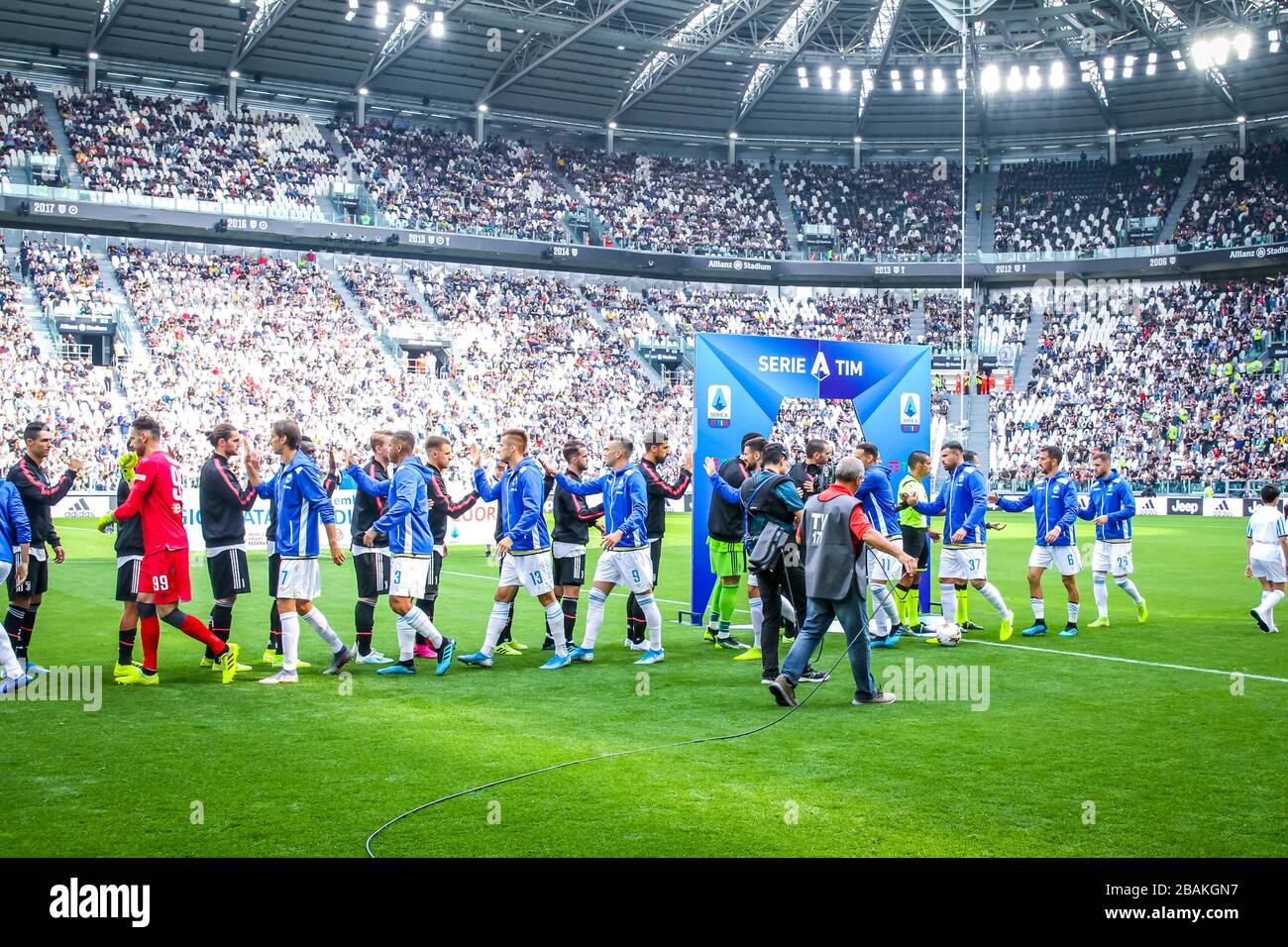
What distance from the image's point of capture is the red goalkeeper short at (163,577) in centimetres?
1023

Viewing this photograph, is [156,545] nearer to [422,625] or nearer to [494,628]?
[422,625]

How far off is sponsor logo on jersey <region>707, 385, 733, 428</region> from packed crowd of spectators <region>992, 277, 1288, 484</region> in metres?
35.5

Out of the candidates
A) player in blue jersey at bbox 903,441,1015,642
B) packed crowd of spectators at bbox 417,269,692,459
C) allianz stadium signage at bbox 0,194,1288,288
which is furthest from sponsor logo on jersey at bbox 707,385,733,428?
allianz stadium signage at bbox 0,194,1288,288

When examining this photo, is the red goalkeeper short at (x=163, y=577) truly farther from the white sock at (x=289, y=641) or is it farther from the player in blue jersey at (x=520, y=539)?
the player in blue jersey at (x=520, y=539)

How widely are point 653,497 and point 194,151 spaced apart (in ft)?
127

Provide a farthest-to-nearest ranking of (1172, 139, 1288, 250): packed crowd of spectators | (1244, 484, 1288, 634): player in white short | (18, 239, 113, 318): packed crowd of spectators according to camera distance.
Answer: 1. (1172, 139, 1288, 250): packed crowd of spectators
2. (18, 239, 113, 318): packed crowd of spectators
3. (1244, 484, 1288, 634): player in white short

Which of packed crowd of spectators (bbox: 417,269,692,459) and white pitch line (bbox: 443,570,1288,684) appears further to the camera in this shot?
packed crowd of spectators (bbox: 417,269,692,459)

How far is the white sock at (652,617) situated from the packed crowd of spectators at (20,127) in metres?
38.4

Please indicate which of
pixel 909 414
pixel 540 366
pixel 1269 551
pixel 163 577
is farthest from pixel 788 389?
pixel 540 366

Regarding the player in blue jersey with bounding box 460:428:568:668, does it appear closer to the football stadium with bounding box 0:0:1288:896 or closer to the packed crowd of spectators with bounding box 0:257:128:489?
the football stadium with bounding box 0:0:1288:896

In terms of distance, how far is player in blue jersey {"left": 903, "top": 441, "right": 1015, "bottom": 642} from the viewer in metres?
13.5

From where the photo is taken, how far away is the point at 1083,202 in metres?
56.7

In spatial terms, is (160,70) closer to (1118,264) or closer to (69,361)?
(69,361)


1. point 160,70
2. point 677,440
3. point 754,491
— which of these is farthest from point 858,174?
point 754,491
